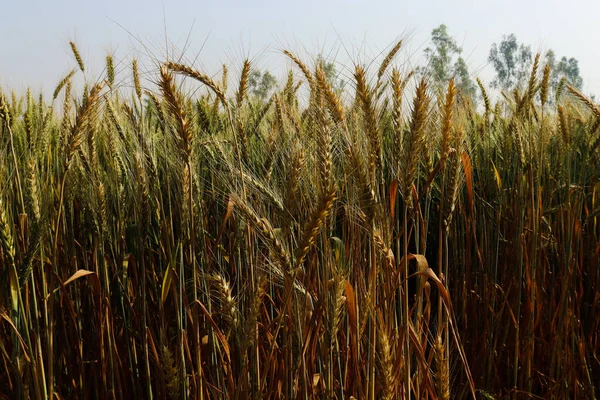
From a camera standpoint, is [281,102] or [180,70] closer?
[180,70]

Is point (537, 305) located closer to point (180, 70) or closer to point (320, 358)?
point (320, 358)

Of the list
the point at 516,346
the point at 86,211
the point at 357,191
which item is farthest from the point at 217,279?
the point at 516,346

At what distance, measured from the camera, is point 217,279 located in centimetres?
155

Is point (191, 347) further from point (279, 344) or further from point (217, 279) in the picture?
point (217, 279)

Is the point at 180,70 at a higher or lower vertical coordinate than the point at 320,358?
higher

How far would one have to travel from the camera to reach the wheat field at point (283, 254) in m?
1.65

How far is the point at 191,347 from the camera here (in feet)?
7.26

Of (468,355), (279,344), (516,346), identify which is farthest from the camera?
(468,355)

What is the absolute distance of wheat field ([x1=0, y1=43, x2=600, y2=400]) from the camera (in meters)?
1.65

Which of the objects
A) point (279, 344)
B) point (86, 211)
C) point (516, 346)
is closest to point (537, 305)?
point (516, 346)

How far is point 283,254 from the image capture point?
140 centimetres

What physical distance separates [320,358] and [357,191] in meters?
0.50

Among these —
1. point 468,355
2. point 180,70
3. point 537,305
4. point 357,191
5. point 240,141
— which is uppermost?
point 180,70

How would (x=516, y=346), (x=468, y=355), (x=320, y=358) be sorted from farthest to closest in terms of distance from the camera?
(x=468, y=355) → (x=516, y=346) → (x=320, y=358)
